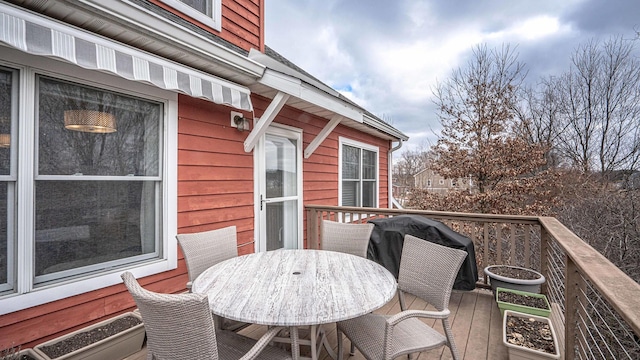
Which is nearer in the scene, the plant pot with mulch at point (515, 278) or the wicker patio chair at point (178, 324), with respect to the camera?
the wicker patio chair at point (178, 324)

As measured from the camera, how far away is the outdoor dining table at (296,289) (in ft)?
4.43

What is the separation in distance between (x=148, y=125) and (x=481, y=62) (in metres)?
8.83

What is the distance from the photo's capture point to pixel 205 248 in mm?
2287

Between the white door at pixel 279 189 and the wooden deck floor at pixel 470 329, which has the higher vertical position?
the white door at pixel 279 189

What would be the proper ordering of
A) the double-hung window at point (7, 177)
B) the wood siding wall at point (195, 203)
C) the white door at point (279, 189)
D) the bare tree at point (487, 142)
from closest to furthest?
the double-hung window at point (7, 177), the wood siding wall at point (195, 203), the white door at point (279, 189), the bare tree at point (487, 142)

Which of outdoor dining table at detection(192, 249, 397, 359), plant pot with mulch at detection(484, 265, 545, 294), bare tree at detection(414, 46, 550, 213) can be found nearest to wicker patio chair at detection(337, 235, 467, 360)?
outdoor dining table at detection(192, 249, 397, 359)

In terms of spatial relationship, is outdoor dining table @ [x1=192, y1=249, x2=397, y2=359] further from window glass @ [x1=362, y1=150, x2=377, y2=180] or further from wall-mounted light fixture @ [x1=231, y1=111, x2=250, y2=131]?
window glass @ [x1=362, y1=150, x2=377, y2=180]

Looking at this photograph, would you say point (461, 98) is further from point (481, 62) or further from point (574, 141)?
point (574, 141)

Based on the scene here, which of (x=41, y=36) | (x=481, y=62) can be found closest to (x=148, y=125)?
(x=41, y=36)

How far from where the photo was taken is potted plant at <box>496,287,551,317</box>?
2250 mm

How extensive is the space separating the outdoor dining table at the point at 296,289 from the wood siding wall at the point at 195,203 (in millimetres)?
894

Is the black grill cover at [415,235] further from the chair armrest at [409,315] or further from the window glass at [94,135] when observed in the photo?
the window glass at [94,135]

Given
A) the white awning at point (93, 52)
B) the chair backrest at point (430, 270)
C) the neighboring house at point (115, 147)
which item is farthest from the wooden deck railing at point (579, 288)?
A: the white awning at point (93, 52)

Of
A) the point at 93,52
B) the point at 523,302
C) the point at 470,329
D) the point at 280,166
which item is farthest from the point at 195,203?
the point at 523,302
